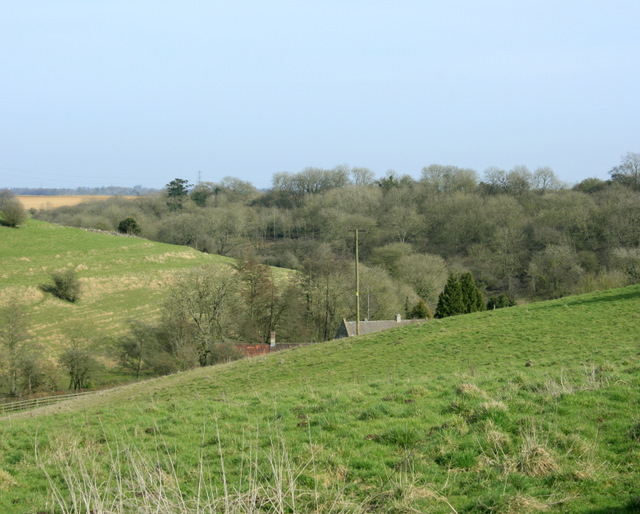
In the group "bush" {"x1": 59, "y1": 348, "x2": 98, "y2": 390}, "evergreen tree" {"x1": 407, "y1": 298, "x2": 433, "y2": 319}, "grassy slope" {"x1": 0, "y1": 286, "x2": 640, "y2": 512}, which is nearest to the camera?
"grassy slope" {"x1": 0, "y1": 286, "x2": 640, "y2": 512}

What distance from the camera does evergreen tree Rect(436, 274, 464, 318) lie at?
1725 inches

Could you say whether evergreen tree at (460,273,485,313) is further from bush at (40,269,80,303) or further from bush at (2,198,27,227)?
bush at (2,198,27,227)

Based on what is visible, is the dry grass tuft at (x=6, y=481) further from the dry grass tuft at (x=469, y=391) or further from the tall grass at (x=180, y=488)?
the dry grass tuft at (x=469, y=391)

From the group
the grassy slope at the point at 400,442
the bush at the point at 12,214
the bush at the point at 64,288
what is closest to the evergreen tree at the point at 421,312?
the bush at the point at 64,288

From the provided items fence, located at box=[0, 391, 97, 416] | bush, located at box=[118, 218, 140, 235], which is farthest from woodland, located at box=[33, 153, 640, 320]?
fence, located at box=[0, 391, 97, 416]

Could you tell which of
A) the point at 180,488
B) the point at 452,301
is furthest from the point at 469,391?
the point at 452,301

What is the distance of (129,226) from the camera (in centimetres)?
8556

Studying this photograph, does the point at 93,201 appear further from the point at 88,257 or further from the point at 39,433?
the point at 39,433

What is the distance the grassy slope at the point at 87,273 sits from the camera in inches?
1919

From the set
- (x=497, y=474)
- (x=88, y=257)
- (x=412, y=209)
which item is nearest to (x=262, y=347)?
(x=88, y=257)

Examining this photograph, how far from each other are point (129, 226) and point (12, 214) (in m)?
21.5

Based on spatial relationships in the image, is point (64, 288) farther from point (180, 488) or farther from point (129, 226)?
point (180, 488)

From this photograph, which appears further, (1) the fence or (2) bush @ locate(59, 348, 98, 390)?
(2) bush @ locate(59, 348, 98, 390)

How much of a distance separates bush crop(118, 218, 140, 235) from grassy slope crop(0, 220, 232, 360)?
1371 centimetres
